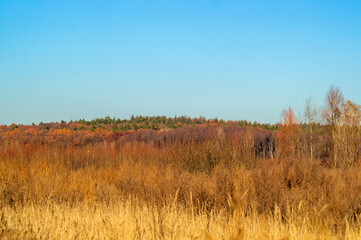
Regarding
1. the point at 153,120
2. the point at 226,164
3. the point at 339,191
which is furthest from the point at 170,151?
the point at 153,120

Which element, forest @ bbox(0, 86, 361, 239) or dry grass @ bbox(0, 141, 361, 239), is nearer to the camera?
forest @ bbox(0, 86, 361, 239)

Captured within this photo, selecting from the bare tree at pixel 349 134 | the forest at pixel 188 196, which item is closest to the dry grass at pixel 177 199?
the forest at pixel 188 196

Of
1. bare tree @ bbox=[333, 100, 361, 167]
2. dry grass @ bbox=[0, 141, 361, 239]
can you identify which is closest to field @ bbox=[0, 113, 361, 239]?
dry grass @ bbox=[0, 141, 361, 239]

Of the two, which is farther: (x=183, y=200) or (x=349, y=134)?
(x=349, y=134)

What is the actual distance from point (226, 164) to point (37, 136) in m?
18.3

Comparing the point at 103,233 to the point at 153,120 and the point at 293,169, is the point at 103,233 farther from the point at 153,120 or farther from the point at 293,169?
the point at 153,120

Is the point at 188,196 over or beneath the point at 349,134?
beneath

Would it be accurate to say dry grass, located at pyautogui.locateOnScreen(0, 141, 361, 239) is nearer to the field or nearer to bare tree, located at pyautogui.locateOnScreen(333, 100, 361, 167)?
the field

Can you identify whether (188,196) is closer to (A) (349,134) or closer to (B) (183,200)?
(B) (183,200)

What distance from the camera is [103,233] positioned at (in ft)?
15.6

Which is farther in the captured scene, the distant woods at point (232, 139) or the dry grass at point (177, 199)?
the distant woods at point (232, 139)

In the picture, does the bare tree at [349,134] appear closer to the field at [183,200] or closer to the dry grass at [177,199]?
the field at [183,200]

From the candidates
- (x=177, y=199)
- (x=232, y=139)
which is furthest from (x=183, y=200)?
(x=232, y=139)

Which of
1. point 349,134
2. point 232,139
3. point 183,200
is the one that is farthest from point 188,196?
point 349,134
